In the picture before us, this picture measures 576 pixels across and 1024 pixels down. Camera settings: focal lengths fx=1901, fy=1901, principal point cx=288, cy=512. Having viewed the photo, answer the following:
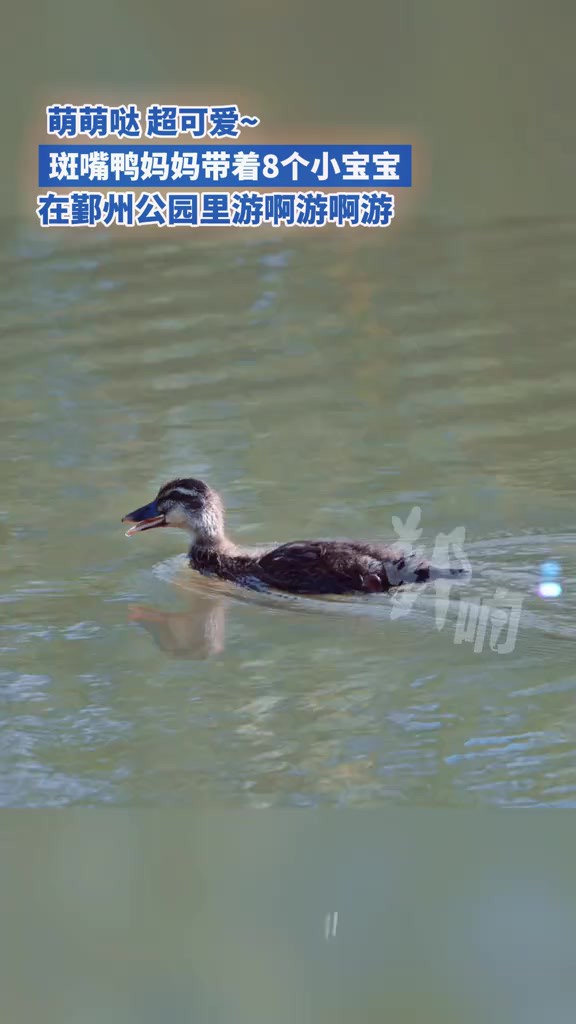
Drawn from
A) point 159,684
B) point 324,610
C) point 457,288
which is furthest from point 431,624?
point 457,288

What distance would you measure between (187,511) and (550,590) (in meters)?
1.29

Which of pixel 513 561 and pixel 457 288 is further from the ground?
pixel 457 288

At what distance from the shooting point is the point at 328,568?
582 cm

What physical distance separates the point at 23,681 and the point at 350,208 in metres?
6.31

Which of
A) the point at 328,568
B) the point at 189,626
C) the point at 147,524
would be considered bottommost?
the point at 189,626

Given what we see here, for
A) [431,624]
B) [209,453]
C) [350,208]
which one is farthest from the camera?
[350,208]

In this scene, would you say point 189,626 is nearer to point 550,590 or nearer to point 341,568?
point 341,568

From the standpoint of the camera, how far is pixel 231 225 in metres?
11.6

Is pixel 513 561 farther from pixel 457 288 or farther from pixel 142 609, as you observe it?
pixel 457 288

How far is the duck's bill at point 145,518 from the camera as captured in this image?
631cm

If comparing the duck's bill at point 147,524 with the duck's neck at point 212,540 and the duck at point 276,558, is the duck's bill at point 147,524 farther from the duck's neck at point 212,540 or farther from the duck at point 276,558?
the duck's neck at point 212,540

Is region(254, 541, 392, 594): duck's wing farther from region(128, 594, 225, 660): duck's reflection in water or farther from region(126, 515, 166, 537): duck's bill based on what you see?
region(126, 515, 166, 537): duck's bill

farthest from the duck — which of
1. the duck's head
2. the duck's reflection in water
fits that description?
the duck's reflection in water

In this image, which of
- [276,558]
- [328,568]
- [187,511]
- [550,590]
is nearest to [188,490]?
[187,511]
